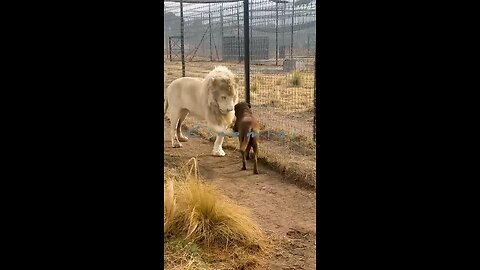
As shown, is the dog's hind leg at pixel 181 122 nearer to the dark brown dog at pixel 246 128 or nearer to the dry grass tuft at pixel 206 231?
the dark brown dog at pixel 246 128

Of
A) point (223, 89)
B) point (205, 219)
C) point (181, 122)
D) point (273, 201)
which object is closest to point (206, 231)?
point (205, 219)

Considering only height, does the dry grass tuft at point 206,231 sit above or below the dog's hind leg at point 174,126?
below

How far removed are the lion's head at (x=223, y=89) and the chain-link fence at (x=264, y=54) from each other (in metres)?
0.35

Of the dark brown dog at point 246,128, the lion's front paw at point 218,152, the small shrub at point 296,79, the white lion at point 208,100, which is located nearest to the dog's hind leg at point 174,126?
the white lion at point 208,100

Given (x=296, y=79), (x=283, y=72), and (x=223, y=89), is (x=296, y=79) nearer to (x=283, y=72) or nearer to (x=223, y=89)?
(x=283, y=72)

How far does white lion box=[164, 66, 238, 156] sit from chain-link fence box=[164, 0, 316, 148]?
0.62 ft

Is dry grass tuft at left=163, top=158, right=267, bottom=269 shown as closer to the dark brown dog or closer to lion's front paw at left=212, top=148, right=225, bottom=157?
the dark brown dog

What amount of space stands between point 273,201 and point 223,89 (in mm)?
988

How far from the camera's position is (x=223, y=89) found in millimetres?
3324

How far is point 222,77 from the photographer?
3252mm

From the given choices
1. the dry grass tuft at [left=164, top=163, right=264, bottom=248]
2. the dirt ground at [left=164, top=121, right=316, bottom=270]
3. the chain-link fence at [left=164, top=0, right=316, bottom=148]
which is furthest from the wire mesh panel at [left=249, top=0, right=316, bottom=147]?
the dry grass tuft at [left=164, top=163, right=264, bottom=248]

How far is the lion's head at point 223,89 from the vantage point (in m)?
3.27
